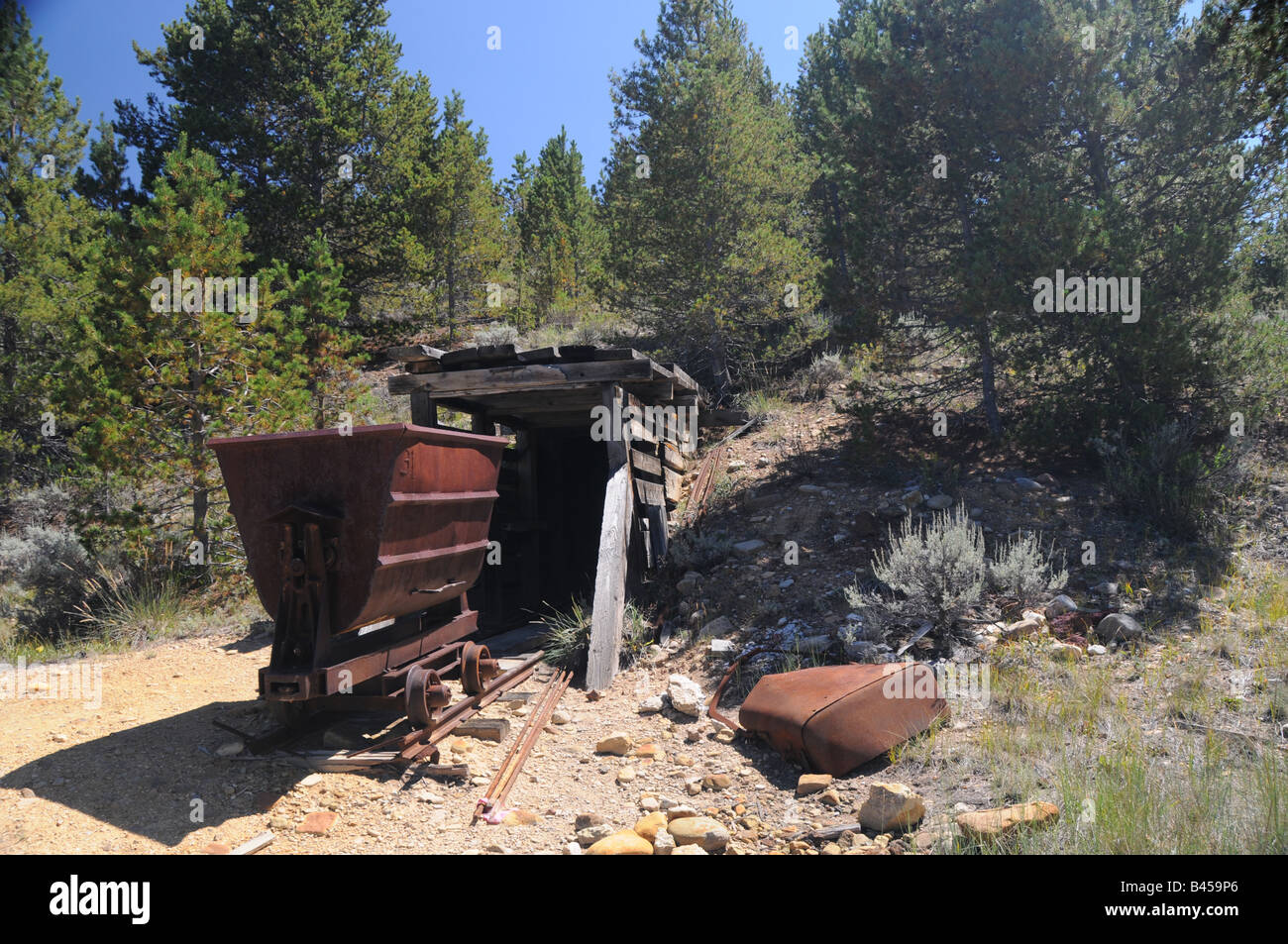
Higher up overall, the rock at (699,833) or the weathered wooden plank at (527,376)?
the weathered wooden plank at (527,376)

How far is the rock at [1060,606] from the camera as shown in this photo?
6.18m

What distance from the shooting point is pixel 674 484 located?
1013 cm

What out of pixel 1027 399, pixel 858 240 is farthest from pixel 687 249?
pixel 1027 399

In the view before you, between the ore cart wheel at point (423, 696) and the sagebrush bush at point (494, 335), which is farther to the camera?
the sagebrush bush at point (494, 335)

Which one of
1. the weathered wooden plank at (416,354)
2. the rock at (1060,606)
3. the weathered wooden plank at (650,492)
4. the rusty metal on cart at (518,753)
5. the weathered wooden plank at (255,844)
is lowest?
the rusty metal on cart at (518,753)

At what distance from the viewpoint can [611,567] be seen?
23.2 ft

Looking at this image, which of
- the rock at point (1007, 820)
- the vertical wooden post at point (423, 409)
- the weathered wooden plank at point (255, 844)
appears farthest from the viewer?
the vertical wooden post at point (423, 409)

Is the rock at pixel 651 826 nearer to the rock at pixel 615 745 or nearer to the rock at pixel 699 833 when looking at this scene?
the rock at pixel 699 833

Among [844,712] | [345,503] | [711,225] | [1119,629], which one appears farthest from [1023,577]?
[711,225]

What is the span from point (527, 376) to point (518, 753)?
12.8ft

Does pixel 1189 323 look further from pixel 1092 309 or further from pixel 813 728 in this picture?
pixel 813 728

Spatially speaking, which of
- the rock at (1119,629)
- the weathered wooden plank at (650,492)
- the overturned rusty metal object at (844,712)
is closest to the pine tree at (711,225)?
the weathered wooden plank at (650,492)

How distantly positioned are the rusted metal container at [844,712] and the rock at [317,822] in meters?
2.55
